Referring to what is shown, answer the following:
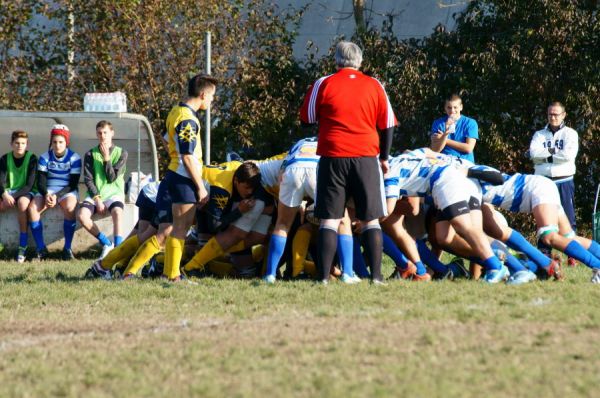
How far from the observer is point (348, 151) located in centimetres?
808

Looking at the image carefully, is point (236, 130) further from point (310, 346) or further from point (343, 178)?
point (310, 346)

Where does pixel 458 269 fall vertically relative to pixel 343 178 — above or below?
below

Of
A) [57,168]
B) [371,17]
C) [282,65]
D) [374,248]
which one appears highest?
[371,17]

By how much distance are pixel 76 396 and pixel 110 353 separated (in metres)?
0.89

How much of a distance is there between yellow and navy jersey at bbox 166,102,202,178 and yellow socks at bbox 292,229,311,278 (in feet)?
3.64

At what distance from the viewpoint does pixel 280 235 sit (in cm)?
864

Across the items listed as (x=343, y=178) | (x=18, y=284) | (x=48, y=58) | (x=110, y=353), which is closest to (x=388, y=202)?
(x=343, y=178)

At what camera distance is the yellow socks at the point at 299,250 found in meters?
9.01

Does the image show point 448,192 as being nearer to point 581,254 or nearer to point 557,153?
point 581,254

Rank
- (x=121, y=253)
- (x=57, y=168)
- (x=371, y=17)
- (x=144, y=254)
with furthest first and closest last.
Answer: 1. (x=371, y=17)
2. (x=57, y=168)
3. (x=121, y=253)
4. (x=144, y=254)

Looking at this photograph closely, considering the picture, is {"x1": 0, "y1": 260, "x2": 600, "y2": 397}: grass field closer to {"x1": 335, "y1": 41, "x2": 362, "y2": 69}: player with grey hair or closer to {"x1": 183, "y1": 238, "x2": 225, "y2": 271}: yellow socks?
{"x1": 183, "y1": 238, "x2": 225, "y2": 271}: yellow socks

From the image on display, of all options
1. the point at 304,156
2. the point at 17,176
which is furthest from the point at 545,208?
the point at 17,176

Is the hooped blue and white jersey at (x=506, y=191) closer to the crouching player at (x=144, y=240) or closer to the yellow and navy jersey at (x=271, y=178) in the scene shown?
the yellow and navy jersey at (x=271, y=178)

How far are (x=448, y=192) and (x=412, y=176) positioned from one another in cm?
43
